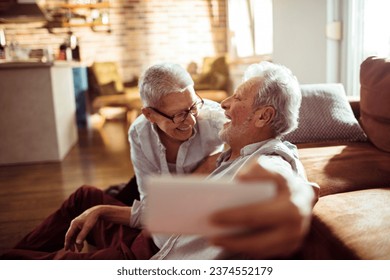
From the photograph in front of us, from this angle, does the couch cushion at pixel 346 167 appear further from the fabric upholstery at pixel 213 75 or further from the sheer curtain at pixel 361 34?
the fabric upholstery at pixel 213 75

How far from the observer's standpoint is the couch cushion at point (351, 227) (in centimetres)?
90

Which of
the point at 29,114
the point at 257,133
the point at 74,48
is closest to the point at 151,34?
the point at 74,48

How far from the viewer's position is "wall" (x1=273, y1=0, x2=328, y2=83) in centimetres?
226

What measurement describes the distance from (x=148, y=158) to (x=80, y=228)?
0.99 feet

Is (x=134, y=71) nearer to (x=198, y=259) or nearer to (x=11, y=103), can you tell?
(x=11, y=103)

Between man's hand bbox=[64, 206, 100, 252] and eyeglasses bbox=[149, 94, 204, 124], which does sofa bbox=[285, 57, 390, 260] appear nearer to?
eyeglasses bbox=[149, 94, 204, 124]

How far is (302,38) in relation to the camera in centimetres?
240

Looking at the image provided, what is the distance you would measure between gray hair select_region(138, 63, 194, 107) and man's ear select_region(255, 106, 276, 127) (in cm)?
32

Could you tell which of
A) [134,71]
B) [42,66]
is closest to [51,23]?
[134,71]

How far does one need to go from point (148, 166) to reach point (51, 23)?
5.00 m

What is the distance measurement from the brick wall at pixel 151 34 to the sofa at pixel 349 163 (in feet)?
14.2

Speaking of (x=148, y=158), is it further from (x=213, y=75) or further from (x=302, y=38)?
(x=213, y=75)

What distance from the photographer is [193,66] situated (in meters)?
5.87

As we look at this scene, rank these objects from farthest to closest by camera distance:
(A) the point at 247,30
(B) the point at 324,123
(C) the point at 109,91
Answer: (C) the point at 109,91 → (A) the point at 247,30 → (B) the point at 324,123
